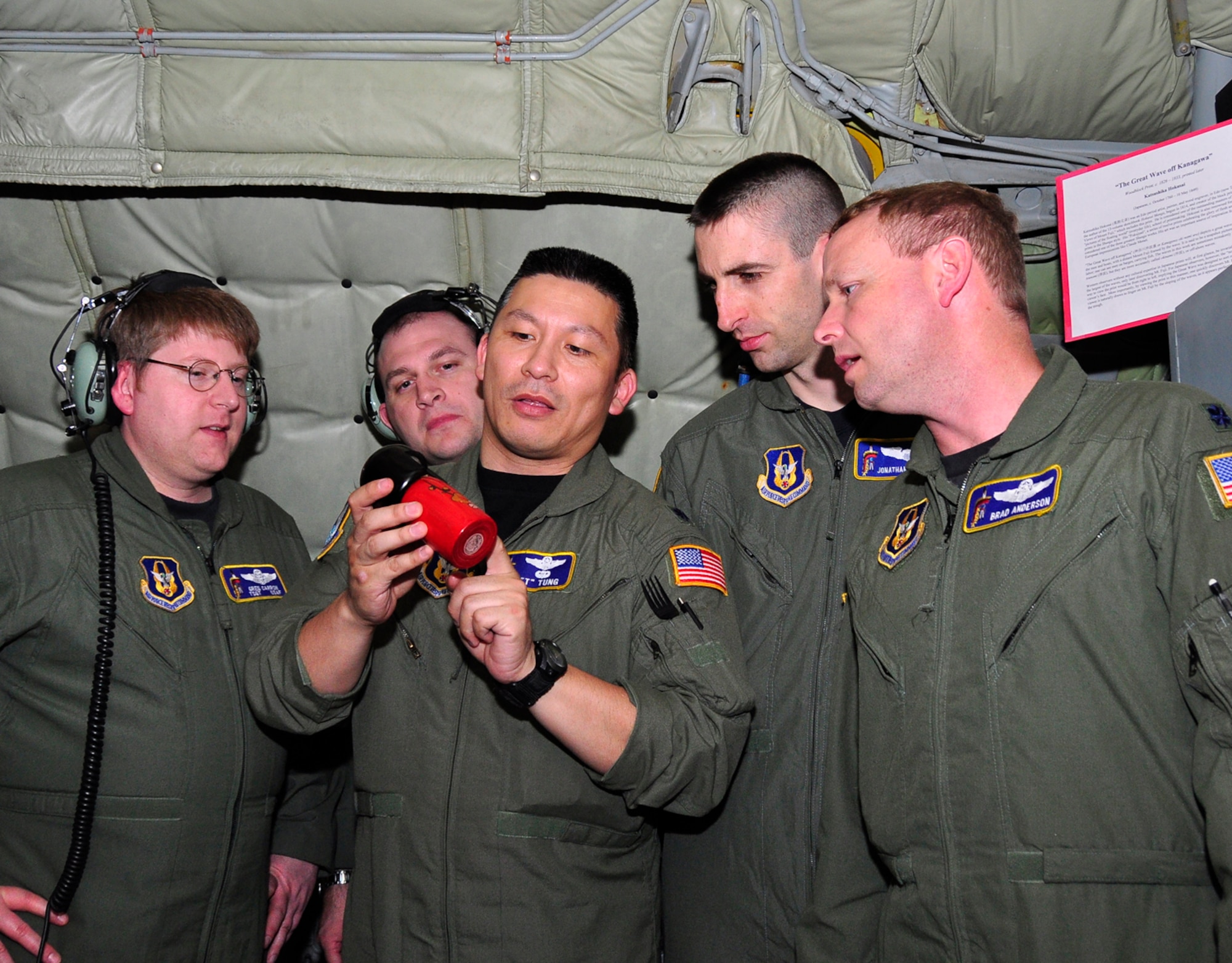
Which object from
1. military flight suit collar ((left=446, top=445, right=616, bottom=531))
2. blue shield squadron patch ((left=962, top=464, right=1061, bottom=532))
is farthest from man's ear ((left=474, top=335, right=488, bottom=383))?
A: blue shield squadron patch ((left=962, top=464, right=1061, bottom=532))

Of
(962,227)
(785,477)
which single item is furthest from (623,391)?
(962,227)

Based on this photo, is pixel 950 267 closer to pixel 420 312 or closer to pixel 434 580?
pixel 434 580

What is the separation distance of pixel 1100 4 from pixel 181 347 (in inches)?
99.4

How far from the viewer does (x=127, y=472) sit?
8.05 feet

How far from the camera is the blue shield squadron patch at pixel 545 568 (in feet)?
6.94

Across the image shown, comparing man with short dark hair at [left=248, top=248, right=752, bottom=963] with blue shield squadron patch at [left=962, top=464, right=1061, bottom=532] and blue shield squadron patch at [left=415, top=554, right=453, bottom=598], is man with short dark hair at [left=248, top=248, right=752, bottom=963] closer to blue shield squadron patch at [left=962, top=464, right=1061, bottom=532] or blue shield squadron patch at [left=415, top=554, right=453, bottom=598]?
blue shield squadron patch at [left=415, top=554, right=453, bottom=598]

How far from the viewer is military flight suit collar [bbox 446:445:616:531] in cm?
217

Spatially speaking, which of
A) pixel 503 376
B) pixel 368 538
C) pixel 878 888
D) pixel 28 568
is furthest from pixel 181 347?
pixel 878 888

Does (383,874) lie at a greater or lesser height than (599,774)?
lesser

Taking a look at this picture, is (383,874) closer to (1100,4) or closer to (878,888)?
(878,888)

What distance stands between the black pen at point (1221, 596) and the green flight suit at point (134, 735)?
6.74 ft

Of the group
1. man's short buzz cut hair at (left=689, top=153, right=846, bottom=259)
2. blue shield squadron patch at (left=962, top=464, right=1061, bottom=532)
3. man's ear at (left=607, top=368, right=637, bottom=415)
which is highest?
man's short buzz cut hair at (left=689, top=153, right=846, bottom=259)

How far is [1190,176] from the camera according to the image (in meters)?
2.14

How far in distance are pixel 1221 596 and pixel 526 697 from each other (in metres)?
1.14
